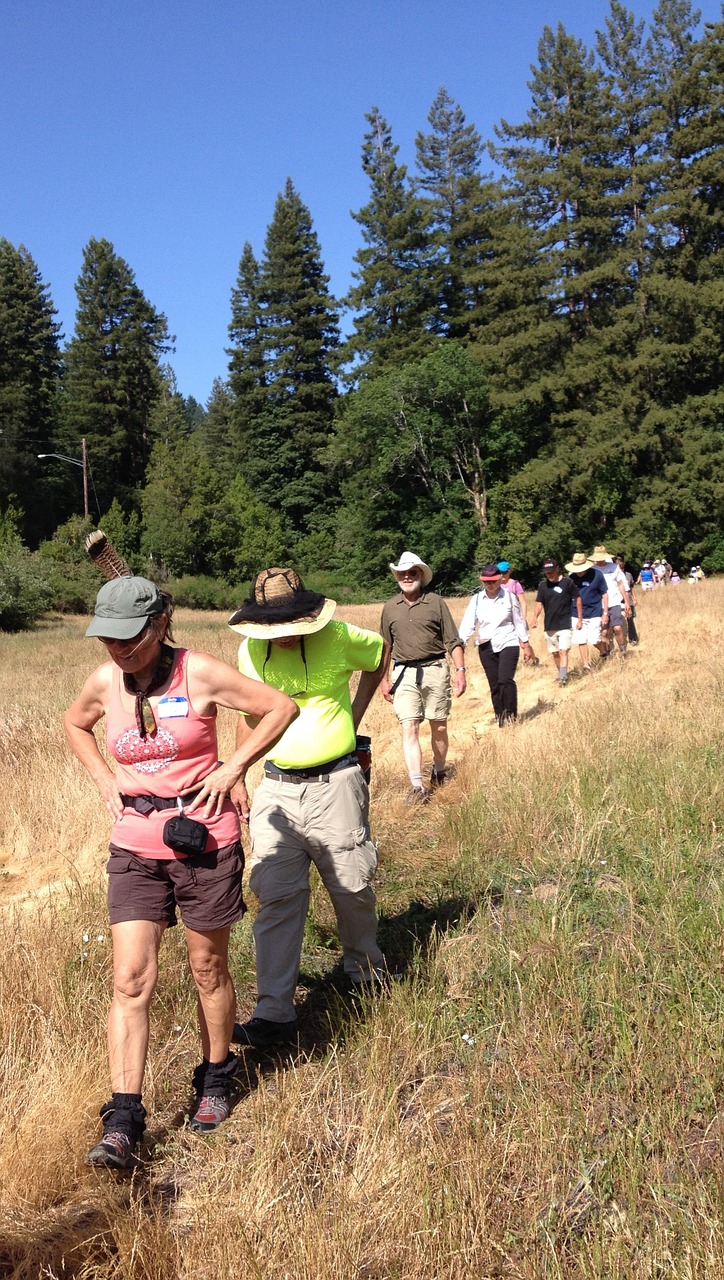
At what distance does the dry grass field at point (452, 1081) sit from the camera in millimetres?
2670

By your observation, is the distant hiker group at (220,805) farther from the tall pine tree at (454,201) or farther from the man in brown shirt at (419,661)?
the tall pine tree at (454,201)

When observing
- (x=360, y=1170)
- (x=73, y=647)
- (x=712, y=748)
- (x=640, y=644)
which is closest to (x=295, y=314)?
(x=73, y=647)

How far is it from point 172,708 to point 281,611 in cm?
99

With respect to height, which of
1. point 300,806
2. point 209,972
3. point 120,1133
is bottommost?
point 120,1133

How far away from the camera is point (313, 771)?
428 cm

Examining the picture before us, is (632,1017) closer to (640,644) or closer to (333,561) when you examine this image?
(640,644)

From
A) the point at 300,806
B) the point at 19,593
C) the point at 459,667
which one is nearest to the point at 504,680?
the point at 459,667

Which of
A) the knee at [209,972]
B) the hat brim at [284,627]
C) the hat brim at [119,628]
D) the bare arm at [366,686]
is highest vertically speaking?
the hat brim at [119,628]

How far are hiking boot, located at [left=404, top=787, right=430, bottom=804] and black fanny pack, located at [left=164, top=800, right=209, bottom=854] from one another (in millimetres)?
4615

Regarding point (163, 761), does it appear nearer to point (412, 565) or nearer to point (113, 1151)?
point (113, 1151)

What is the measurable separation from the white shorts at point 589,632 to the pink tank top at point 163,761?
10083mm

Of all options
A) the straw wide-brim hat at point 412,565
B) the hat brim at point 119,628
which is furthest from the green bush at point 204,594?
the hat brim at point 119,628

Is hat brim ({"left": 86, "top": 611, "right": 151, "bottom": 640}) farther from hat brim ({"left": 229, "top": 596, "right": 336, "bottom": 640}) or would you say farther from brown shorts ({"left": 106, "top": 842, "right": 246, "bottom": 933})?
hat brim ({"left": 229, "top": 596, "right": 336, "bottom": 640})

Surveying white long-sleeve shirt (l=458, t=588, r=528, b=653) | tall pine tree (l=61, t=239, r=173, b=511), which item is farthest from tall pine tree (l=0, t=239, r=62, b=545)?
white long-sleeve shirt (l=458, t=588, r=528, b=653)
